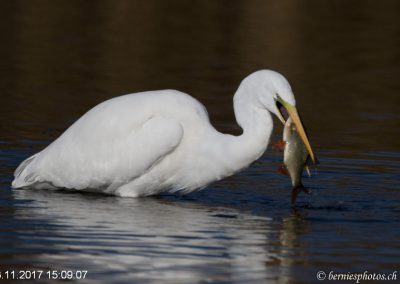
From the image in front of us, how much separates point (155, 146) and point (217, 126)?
4.97 metres

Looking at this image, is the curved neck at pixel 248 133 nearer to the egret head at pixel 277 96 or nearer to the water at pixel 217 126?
the egret head at pixel 277 96

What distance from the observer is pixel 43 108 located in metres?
17.0

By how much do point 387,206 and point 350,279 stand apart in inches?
107

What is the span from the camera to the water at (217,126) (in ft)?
30.7

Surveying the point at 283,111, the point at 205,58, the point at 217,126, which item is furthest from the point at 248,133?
the point at 205,58

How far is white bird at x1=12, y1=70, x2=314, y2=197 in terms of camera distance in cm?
1108

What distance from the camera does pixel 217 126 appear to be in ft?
53.0

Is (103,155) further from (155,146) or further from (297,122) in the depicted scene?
(297,122)

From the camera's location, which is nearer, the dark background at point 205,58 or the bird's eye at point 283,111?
the bird's eye at point 283,111

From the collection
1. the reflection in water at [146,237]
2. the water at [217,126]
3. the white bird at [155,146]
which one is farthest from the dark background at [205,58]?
the reflection in water at [146,237]

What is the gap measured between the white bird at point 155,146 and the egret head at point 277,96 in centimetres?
1

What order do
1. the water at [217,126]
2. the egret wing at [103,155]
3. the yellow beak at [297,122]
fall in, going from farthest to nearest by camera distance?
the egret wing at [103,155] → the yellow beak at [297,122] → the water at [217,126]

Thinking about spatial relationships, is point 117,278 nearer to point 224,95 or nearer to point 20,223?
point 20,223

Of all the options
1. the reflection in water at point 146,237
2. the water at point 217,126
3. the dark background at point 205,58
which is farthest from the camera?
the dark background at point 205,58
